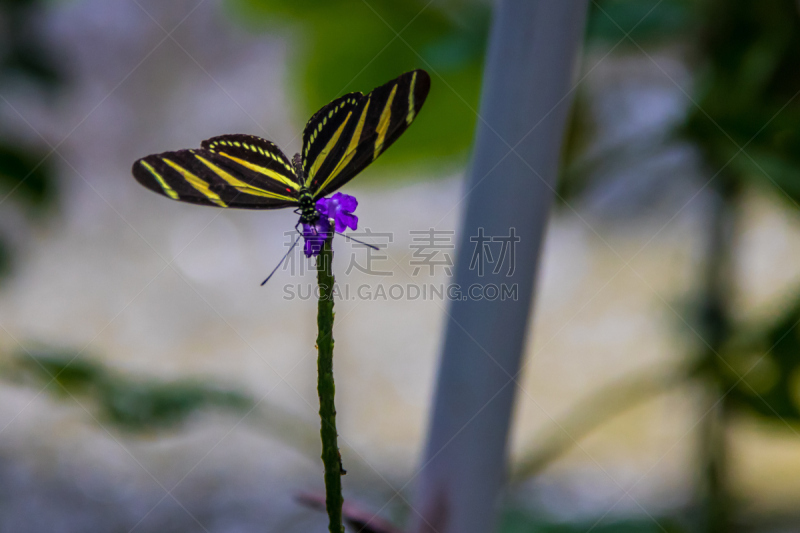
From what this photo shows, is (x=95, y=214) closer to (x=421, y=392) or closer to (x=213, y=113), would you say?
(x=213, y=113)

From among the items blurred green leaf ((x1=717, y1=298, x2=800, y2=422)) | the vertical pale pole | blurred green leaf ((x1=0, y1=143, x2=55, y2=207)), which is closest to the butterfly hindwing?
the vertical pale pole

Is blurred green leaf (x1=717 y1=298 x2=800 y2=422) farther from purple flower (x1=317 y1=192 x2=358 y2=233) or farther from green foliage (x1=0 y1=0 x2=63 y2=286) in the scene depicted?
green foliage (x1=0 y1=0 x2=63 y2=286)

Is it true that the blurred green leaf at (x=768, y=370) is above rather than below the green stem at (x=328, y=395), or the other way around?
above

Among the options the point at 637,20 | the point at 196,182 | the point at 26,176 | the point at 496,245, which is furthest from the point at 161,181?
the point at 26,176

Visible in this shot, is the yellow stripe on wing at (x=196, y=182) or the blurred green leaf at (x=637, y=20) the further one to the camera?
the blurred green leaf at (x=637, y=20)

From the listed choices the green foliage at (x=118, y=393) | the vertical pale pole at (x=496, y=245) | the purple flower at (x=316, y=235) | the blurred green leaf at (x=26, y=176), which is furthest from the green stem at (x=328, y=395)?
the blurred green leaf at (x=26, y=176)

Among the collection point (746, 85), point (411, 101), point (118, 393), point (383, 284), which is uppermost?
point (746, 85)

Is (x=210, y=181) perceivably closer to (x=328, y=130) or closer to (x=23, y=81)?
(x=328, y=130)

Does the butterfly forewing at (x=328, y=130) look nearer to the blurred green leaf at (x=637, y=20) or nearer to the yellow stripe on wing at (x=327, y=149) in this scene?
the yellow stripe on wing at (x=327, y=149)
